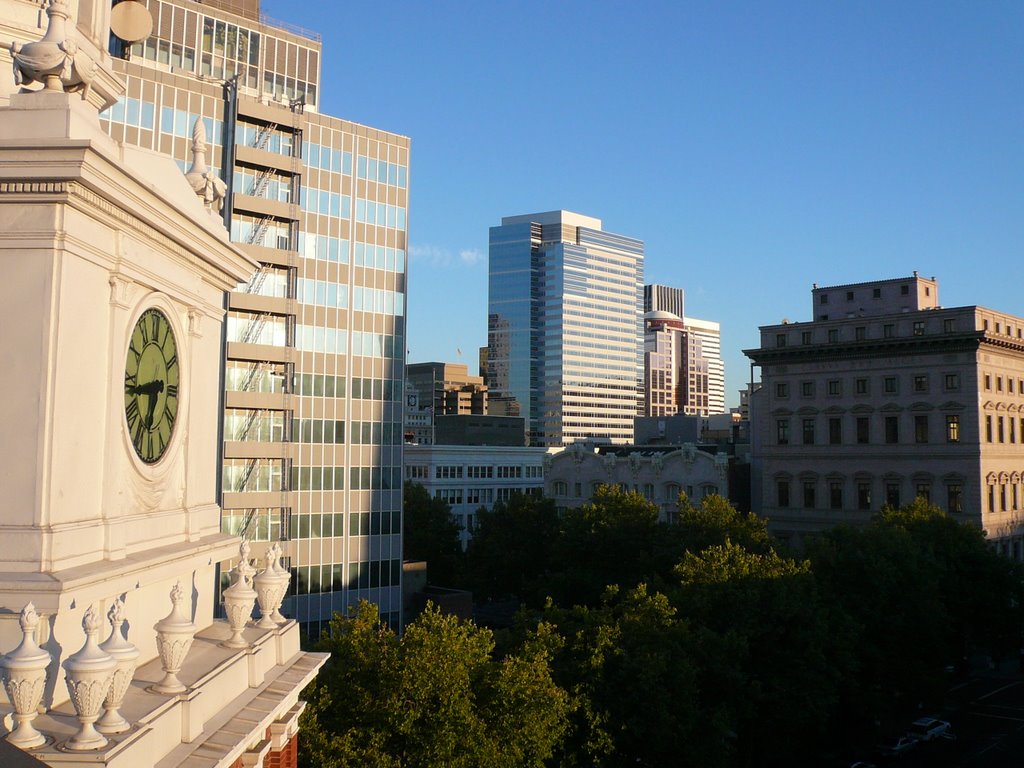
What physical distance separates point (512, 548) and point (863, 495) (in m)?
31.5

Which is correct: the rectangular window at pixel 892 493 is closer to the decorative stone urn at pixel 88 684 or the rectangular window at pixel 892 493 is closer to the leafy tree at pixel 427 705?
the leafy tree at pixel 427 705

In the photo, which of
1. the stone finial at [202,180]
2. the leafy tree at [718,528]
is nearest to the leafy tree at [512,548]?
the leafy tree at [718,528]

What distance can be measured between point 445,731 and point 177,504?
14064 mm

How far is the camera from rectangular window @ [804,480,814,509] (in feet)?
283

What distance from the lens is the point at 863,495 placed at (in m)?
83.2

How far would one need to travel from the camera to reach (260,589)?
50.1 feet

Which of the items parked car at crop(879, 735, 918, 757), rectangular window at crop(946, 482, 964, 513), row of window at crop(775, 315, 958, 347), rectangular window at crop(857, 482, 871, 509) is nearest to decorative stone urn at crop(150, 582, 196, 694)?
parked car at crop(879, 735, 918, 757)

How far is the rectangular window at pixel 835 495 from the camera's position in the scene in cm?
8444

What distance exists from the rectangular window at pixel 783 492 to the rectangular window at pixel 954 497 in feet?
46.4

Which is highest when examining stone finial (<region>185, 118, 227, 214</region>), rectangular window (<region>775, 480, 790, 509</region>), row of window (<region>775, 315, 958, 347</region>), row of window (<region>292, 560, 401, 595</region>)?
row of window (<region>775, 315, 958, 347</region>)

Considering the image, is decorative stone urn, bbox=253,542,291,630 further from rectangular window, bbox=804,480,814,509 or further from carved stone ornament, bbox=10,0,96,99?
rectangular window, bbox=804,480,814,509

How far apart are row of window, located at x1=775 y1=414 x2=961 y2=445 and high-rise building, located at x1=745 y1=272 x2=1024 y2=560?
0.09 metres

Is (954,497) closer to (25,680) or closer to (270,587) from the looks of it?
(270,587)

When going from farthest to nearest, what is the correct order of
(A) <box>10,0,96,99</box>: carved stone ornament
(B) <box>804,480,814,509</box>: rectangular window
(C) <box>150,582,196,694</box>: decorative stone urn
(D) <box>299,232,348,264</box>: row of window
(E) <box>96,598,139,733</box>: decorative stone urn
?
1. (B) <box>804,480,814,509</box>: rectangular window
2. (D) <box>299,232,348,264</box>: row of window
3. (A) <box>10,0,96,99</box>: carved stone ornament
4. (C) <box>150,582,196,694</box>: decorative stone urn
5. (E) <box>96,598,139,733</box>: decorative stone urn
